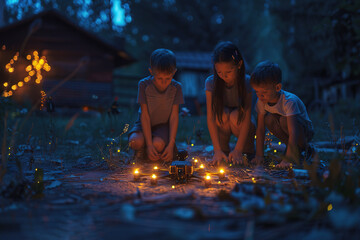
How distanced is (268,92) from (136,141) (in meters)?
1.81

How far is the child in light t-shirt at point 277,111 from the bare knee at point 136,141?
1.54m

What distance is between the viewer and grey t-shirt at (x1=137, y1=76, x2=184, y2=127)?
375 cm

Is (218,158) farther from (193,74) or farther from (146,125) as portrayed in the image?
(193,74)

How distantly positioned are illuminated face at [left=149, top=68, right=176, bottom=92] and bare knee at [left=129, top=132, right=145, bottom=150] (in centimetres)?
70

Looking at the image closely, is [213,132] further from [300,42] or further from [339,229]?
[300,42]

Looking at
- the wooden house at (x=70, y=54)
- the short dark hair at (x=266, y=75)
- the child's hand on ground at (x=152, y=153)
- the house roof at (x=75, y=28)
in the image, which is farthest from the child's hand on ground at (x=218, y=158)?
the house roof at (x=75, y=28)

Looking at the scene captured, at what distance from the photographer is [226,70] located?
330cm

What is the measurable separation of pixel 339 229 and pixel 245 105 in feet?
7.75

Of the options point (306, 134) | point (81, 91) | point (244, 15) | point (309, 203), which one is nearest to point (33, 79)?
point (309, 203)

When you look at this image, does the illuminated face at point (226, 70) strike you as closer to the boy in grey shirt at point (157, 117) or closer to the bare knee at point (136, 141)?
the boy in grey shirt at point (157, 117)

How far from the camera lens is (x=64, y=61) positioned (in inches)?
572

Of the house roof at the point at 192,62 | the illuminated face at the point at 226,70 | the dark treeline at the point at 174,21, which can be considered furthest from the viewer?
the dark treeline at the point at 174,21

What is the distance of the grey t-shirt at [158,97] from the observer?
12.3 feet

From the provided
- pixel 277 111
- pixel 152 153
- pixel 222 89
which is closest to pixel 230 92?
pixel 222 89
